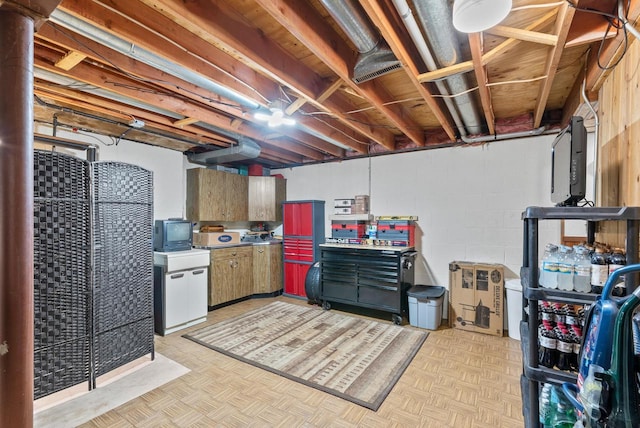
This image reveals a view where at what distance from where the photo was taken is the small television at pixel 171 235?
366 cm

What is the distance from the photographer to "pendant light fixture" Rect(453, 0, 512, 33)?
1115mm

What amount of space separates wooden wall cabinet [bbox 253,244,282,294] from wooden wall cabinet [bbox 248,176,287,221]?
60cm

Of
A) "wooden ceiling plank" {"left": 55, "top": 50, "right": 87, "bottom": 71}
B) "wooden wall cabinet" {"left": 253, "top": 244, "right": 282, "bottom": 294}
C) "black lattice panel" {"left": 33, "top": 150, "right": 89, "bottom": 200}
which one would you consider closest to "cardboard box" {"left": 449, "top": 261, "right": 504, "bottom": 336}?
"wooden wall cabinet" {"left": 253, "top": 244, "right": 282, "bottom": 294}

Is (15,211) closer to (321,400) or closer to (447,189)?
(321,400)

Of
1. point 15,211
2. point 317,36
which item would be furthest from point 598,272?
point 15,211

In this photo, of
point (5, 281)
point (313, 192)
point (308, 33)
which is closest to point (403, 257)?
point (313, 192)

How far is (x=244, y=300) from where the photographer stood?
15.9 ft

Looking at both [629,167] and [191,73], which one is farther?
[191,73]

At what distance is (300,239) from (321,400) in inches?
118

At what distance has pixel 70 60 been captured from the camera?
198 cm

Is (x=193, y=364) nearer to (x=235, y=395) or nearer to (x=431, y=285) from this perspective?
(x=235, y=395)

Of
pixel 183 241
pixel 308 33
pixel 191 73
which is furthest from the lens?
pixel 183 241

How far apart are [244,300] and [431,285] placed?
297 centimetres

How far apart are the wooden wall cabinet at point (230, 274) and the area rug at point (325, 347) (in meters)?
0.53
